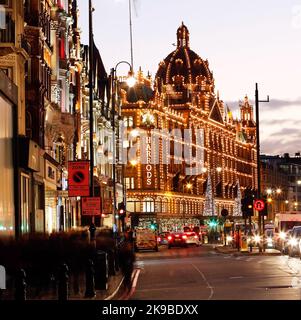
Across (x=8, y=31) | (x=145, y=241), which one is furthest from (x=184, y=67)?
(x=8, y=31)

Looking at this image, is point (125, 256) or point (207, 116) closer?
point (125, 256)

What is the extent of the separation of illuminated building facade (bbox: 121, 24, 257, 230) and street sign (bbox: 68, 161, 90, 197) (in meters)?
75.4

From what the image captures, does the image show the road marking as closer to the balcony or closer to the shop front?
the balcony

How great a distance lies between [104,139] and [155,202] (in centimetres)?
4497

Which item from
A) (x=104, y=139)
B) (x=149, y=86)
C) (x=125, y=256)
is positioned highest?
(x=149, y=86)

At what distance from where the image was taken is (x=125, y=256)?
43625 millimetres

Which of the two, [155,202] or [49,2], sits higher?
[49,2]

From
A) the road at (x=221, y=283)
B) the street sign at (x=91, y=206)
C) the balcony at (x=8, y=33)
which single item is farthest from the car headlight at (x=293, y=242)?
the balcony at (x=8, y=33)

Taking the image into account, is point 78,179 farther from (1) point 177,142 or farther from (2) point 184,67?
(2) point 184,67

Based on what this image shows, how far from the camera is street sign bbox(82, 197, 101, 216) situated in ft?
121

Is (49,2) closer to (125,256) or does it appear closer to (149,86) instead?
(125,256)

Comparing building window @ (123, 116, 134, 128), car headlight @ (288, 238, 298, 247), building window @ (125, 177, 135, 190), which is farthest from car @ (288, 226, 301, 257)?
building window @ (125, 177, 135, 190)
